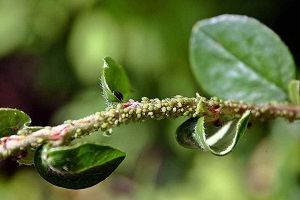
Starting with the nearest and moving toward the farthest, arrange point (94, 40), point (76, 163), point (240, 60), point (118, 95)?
point (76, 163) < point (118, 95) < point (240, 60) < point (94, 40)

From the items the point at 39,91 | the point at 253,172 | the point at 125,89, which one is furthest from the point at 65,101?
the point at 125,89

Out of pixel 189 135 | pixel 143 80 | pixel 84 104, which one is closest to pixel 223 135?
pixel 189 135

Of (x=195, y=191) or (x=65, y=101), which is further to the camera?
(x=65, y=101)

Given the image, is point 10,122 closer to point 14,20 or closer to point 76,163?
point 76,163

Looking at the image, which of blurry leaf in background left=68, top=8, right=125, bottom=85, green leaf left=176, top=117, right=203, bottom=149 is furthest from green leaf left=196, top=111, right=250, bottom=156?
blurry leaf in background left=68, top=8, right=125, bottom=85

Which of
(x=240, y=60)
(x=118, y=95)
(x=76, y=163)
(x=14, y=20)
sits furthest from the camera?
(x=14, y=20)

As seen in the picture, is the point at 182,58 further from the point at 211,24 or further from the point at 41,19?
the point at 211,24

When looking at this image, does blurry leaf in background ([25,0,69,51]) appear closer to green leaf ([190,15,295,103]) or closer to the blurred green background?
the blurred green background
